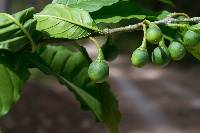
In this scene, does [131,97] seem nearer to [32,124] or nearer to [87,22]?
[32,124]

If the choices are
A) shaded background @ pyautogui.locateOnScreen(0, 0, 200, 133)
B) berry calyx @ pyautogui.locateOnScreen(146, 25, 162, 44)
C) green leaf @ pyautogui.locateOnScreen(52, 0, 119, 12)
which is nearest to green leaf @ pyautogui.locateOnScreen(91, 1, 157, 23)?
green leaf @ pyautogui.locateOnScreen(52, 0, 119, 12)

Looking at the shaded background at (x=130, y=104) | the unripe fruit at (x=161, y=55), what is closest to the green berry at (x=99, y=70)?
the unripe fruit at (x=161, y=55)

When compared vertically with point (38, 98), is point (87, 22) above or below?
above

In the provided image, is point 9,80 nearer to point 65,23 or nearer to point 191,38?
point 65,23

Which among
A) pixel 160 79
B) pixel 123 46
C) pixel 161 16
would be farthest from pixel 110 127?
pixel 123 46

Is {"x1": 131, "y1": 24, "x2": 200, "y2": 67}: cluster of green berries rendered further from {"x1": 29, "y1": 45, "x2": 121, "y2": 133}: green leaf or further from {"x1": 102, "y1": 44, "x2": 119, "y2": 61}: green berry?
{"x1": 29, "y1": 45, "x2": 121, "y2": 133}: green leaf

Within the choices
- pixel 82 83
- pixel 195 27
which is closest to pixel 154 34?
pixel 195 27
